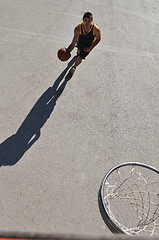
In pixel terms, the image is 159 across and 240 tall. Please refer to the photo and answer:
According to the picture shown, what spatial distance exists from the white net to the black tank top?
2618 millimetres

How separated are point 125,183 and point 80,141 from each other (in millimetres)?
1185

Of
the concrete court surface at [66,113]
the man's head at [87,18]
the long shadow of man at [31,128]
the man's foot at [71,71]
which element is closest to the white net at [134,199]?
the concrete court surface at [66,113]

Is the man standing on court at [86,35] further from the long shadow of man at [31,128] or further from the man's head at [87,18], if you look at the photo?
the long shadow of man at [31,128]

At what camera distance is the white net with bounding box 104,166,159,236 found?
420 cm

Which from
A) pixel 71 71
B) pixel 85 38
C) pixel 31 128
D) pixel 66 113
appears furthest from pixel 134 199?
pixel 85 38

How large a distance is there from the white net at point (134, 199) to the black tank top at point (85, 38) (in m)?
2.62

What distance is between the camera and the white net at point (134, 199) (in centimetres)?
420

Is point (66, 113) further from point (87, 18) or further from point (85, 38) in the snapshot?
point (87, 18)

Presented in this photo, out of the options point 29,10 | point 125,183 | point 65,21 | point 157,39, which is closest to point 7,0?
point 29,10

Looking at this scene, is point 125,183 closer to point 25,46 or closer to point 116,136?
point 116,136

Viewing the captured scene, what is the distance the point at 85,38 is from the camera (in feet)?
A: 16.2

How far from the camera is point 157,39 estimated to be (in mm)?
7398

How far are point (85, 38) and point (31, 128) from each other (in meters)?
2.10

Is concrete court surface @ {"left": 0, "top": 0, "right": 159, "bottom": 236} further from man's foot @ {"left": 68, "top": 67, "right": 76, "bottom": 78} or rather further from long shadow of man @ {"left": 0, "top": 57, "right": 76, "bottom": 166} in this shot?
man's foot @ {"left": 68, "top": 67, "right": 76, "bottom": 78}
